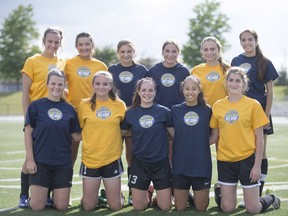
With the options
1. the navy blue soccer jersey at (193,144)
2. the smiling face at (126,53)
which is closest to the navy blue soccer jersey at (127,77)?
the smiling face at (126,53)

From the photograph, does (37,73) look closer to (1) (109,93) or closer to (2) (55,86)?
(2) (55,86)

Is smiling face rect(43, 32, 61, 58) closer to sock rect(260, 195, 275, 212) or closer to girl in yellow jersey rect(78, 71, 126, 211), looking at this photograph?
girl in yellow jersey rect(78, 71, 126, 211)

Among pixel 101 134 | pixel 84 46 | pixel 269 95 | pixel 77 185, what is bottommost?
pixel 77 185

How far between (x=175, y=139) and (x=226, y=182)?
0.74 metres

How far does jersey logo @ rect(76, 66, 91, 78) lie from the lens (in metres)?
5.87

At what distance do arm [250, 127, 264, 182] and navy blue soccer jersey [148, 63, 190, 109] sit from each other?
1.09 meters

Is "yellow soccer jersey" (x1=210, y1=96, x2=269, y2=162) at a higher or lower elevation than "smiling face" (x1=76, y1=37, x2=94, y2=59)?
lower

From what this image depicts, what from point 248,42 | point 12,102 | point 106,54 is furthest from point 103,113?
point 106,54

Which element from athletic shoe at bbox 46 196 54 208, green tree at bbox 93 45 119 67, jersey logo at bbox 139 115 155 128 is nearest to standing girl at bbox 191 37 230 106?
jersey logo at bbox 139 115 155 128

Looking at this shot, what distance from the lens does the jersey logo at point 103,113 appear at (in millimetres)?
5418

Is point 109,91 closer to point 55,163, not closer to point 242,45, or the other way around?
point 55,163

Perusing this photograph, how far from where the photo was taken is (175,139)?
17.6ft

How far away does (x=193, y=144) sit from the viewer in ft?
17.4

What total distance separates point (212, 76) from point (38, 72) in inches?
82.5
